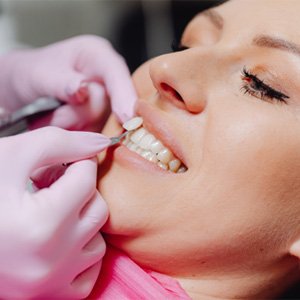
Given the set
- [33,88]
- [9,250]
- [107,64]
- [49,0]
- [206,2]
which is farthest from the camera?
[49,0]

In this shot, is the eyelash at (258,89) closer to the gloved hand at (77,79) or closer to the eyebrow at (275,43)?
the eyebrow at (275,43)

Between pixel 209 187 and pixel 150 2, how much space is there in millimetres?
1961

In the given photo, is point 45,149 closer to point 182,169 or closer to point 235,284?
point 182,169

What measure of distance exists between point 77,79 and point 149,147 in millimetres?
338

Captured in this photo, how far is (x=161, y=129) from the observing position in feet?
3.02

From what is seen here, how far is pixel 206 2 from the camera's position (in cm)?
254

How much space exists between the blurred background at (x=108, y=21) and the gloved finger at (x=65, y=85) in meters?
1.09

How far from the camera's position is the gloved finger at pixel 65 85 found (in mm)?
1193

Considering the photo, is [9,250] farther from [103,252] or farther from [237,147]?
[237,147]

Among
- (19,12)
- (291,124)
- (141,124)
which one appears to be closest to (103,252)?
(141,124)

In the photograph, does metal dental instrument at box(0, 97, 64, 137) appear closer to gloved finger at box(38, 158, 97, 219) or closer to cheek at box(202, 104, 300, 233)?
gloved finger at box(38, 158, 97, 219)

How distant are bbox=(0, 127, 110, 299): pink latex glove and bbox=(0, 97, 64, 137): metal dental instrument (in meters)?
0.34

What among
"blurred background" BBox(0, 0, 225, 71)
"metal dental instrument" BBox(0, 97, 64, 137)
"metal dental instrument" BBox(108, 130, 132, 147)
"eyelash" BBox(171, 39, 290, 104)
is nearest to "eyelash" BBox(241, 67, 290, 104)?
"eyelash" BBox(171, 39, 290, 104)

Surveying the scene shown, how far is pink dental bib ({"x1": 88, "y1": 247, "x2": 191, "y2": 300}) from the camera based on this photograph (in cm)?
91
